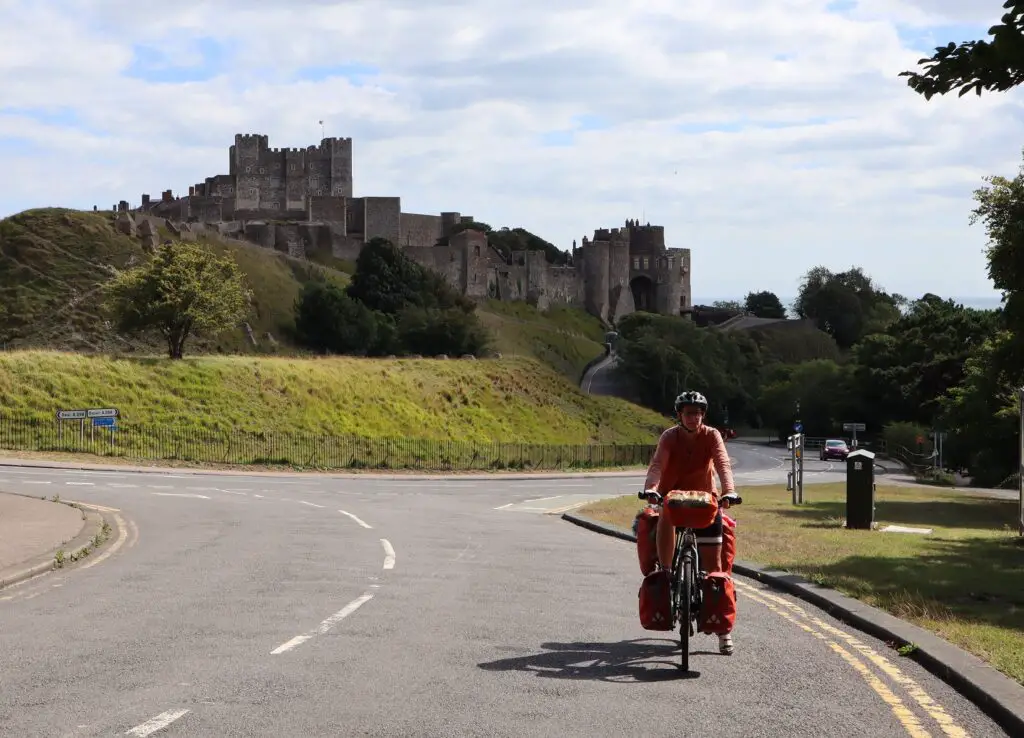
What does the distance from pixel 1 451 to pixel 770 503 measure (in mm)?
26153

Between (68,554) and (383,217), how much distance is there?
136 metres

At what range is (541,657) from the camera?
923cm

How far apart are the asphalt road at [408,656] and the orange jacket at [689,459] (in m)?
1.25

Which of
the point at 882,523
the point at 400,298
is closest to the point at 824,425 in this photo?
the point at 400,298

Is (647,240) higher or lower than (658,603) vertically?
higher

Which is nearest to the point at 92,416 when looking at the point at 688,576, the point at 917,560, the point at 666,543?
the point at 917,560

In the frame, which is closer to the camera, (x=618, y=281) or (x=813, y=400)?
(x=813, y=400)

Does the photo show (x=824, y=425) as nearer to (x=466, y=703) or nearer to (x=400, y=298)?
(x=400, y=298)

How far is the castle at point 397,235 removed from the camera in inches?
5443

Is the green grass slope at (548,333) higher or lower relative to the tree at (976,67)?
higher

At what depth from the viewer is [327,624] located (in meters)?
10.6

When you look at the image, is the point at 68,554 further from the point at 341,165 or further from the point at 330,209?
the point at 341,165

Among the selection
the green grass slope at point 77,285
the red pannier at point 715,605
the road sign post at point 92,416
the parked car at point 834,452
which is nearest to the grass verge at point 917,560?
the red pannier at point 715,605

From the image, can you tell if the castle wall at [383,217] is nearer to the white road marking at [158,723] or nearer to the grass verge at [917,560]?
the grass verge at [917,560]
